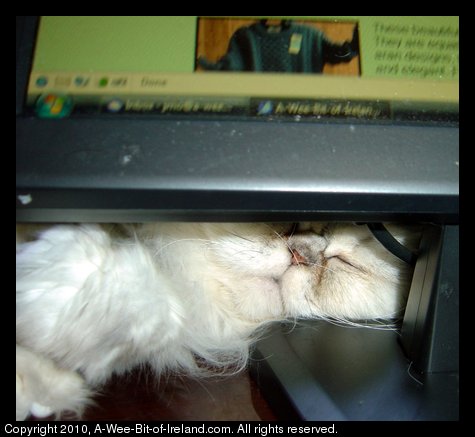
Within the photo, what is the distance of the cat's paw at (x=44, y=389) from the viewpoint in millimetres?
501

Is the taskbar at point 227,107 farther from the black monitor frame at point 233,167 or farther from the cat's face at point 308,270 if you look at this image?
the cat's face at point 308,270

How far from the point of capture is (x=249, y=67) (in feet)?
1.41

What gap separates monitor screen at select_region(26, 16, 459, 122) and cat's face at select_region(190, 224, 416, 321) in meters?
0.28

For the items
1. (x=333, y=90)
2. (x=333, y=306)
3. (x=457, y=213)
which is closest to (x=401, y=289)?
(x=333, y=306)

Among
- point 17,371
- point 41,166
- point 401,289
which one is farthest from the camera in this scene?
point 401,289

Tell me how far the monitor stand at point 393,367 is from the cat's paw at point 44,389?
0.22m

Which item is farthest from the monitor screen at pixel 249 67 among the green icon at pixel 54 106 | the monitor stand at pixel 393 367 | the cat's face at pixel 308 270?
the cat's face at pixel 308 270

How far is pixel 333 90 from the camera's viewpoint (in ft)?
1.40

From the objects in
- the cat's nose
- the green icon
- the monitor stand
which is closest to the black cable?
the monitor stand

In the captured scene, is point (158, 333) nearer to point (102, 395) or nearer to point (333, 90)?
point (102, 395)

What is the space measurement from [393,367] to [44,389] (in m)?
0.42

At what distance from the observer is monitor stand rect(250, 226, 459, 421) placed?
1.50ft

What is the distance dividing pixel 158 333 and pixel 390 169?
38 cm

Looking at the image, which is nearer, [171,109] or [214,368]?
[171,109]
